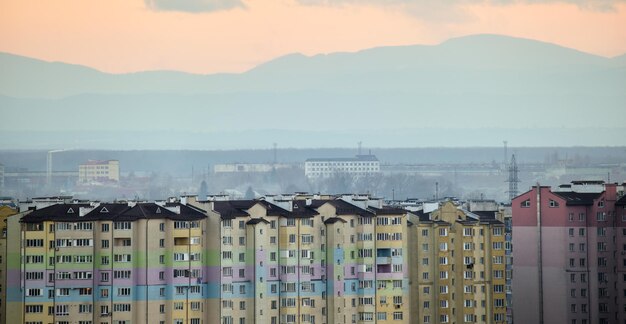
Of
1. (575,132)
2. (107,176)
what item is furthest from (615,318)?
(575,132)

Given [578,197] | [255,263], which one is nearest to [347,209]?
[255,263]

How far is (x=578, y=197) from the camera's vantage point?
37000 millimetres

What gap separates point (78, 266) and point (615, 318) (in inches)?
444

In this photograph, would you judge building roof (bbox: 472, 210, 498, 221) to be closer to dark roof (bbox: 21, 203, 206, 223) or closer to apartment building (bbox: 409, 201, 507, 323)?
apartment building (bbox: 409, 201, 507, 323)

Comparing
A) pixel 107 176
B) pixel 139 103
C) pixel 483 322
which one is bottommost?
pixel 483 322

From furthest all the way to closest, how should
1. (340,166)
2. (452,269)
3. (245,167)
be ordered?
(245,167) < (340,166) < (452,269)

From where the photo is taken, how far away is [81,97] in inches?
6024

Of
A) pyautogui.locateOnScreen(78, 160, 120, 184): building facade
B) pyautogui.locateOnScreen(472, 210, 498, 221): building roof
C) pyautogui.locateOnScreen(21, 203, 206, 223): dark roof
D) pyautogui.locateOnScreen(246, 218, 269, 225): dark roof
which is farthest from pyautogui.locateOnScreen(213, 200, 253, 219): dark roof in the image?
pyautogui.locateOnScreen(78, 160, 120, 184): building facade

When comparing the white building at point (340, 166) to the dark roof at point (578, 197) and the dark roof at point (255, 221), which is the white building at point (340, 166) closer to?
the dark roof at point (578, 197)

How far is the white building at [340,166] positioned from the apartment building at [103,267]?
263 feet

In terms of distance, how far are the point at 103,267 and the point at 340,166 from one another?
8720 centimetres

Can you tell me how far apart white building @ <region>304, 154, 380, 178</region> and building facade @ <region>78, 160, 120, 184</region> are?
12.6 meters

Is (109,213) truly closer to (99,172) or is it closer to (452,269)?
(452,269)

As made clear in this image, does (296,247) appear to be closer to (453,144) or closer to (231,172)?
(231,172)
